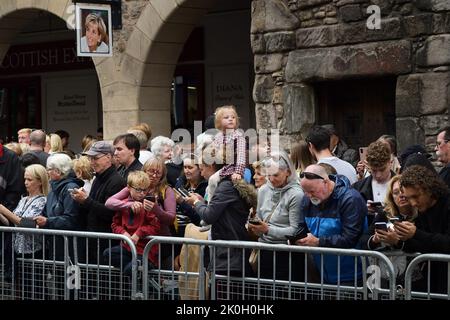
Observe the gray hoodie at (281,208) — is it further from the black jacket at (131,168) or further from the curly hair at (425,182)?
the black jacket at (131,168)

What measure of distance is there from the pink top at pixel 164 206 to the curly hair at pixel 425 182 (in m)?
2.29

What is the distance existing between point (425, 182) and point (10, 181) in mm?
4911

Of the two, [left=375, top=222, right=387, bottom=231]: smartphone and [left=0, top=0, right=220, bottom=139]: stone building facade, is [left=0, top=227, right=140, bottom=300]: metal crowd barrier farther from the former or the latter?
[left=0, top=0, right=220, bottom=139]: stone building facade

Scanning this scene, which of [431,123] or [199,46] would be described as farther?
[199,46]

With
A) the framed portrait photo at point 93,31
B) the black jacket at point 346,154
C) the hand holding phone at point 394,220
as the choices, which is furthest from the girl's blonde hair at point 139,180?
the framed portrait photo at point 93,31

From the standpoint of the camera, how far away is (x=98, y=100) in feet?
71.7

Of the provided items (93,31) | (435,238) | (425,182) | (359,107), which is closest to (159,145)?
(359,107)

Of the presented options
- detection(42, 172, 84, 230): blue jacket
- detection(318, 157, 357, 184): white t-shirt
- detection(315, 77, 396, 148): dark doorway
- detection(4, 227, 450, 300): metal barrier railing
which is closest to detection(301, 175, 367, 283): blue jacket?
detection(4, 227, 450, 300): metal barrier railing

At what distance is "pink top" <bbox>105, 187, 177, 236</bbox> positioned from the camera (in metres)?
8.59

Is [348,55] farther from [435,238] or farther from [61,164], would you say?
[435,238]
